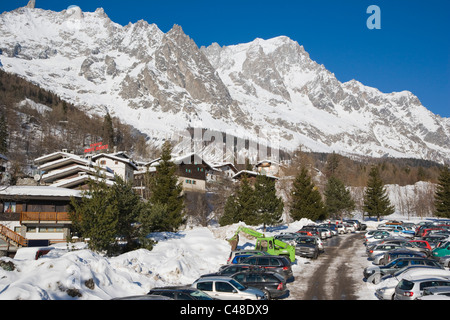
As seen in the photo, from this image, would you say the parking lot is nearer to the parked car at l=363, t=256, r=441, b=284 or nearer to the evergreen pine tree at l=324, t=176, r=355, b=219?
the parked car at l=363, t=256, r=441, b=284

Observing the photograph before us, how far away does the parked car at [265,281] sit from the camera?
734 inches

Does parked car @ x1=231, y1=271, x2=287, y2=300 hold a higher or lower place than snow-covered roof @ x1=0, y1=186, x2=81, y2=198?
lower

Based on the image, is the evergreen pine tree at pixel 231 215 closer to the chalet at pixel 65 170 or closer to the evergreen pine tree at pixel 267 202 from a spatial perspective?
the evergreen pine tree at pixel 267 202

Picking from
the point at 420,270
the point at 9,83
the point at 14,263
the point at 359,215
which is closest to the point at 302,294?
the point at 420,270

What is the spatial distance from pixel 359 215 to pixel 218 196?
151 feet

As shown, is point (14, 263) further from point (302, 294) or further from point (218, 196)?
point (218, 196)

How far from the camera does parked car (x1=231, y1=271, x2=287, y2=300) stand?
61.2ft

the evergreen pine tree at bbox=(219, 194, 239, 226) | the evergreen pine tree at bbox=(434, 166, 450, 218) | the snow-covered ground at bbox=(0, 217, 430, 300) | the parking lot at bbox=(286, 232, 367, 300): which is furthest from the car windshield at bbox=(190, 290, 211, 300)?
the evergreen pine tree at bbox=(434, 166, 450, 218)

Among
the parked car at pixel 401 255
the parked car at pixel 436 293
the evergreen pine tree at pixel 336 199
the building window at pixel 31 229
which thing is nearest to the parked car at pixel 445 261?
the parked car at pixel 401 255

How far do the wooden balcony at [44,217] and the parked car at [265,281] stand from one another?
28.2 m

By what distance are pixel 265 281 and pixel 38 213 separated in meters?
31.6

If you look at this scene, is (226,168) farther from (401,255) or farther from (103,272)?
Result: (103,272)

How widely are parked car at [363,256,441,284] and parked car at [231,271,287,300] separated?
21.4ft
